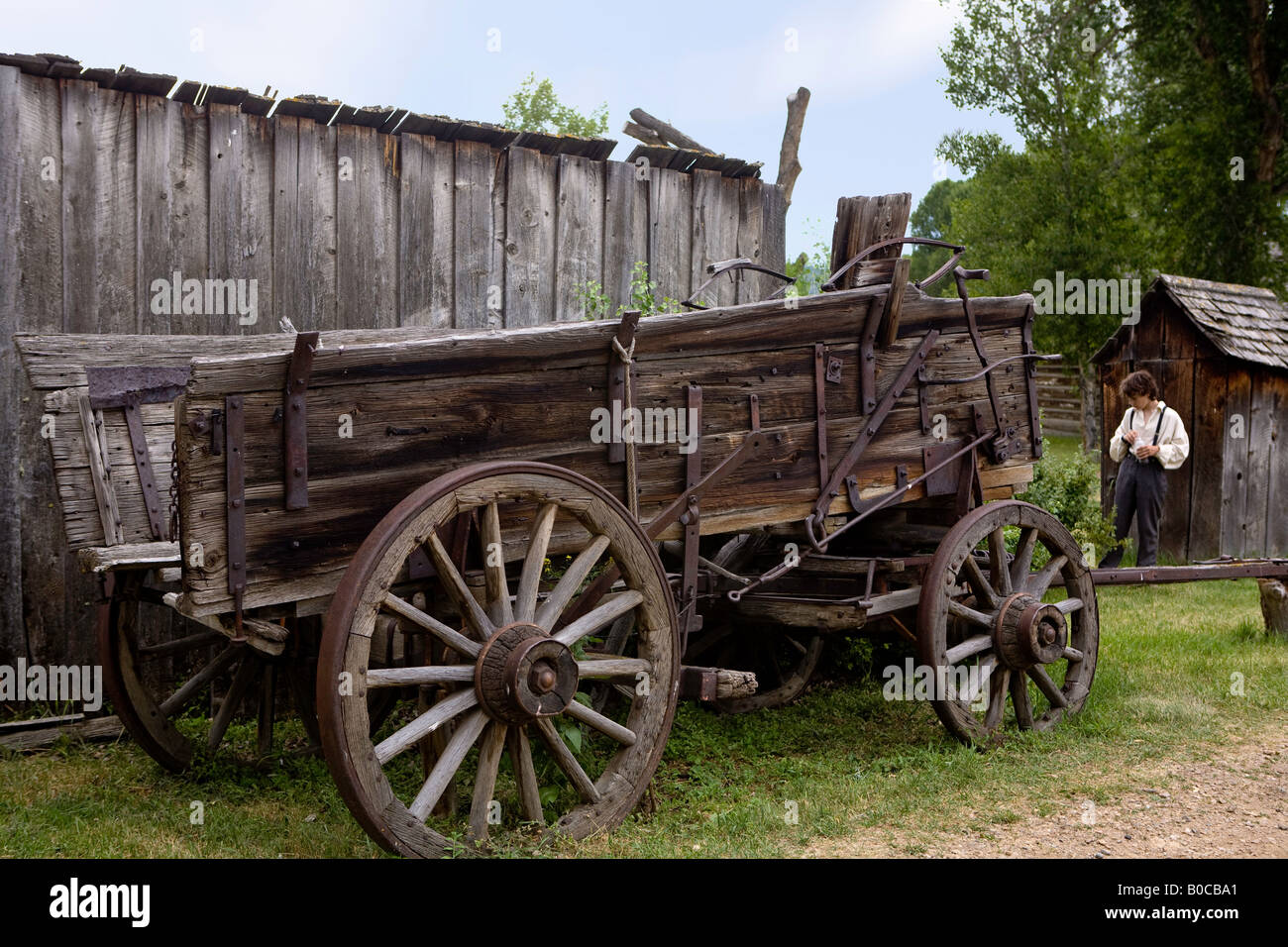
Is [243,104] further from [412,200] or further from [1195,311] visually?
[1195,311]

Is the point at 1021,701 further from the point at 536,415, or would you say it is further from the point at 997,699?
the point at 536,415

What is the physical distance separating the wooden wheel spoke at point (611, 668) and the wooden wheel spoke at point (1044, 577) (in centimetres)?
227

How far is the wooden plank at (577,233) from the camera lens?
22.3ft

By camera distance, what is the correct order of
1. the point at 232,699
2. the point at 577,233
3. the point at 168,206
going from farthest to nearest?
the point at 577,233, the point at 168,206, the point at 232,699

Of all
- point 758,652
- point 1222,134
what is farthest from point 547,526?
point 1222,134

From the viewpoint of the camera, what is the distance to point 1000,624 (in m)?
5.05

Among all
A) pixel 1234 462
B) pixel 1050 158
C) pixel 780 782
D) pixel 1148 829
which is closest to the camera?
pixel 1148 829

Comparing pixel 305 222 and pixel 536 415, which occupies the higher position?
pixel 305 222

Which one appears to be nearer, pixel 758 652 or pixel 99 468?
pixel 99 468

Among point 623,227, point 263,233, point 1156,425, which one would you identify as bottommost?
point 1156,425

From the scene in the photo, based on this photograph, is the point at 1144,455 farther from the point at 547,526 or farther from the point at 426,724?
the point at 426,724

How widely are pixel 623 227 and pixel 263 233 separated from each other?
216 centimetres

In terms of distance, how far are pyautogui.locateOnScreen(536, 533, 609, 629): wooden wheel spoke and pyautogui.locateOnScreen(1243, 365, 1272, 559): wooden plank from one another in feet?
31.1

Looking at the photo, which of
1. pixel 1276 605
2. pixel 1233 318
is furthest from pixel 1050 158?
pixel 1276 605
